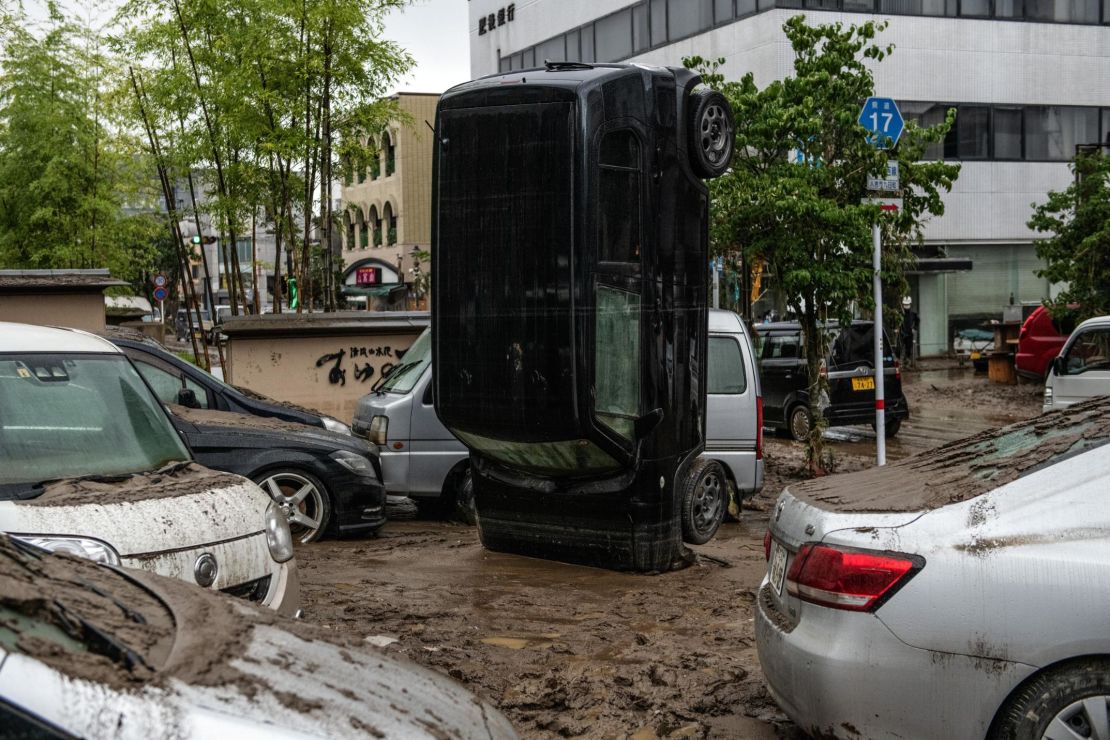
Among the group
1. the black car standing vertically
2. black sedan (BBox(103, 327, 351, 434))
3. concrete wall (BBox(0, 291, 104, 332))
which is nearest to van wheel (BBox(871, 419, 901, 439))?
black sedan (BBox(103, 327, 351, 434))

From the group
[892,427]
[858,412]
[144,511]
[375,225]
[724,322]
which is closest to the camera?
[144,511]

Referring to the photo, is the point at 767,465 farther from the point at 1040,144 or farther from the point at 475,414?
the point at 1040,144

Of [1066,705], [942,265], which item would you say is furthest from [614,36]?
[1066,705]

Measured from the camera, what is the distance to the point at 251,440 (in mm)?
9844

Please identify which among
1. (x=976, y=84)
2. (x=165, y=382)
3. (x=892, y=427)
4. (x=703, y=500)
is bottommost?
(x=892, y=427)

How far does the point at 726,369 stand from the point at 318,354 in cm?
656

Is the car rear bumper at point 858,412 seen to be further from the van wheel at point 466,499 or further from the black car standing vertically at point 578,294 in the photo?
the black car standing vertically at point 578,294

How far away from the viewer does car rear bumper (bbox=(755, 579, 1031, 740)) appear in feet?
13.2

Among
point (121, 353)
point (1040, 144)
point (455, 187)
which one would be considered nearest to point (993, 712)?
point (121, 353)

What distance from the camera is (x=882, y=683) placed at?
4121 millimetres

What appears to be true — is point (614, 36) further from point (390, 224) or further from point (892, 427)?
point (892, 427)

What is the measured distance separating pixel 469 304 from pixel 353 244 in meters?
56.6

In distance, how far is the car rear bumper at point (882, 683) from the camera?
4.01m

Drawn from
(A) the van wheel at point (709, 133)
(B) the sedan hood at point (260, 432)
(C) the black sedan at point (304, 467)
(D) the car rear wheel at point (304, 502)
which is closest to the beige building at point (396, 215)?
(B) the sedan hood at point (260, 432)
